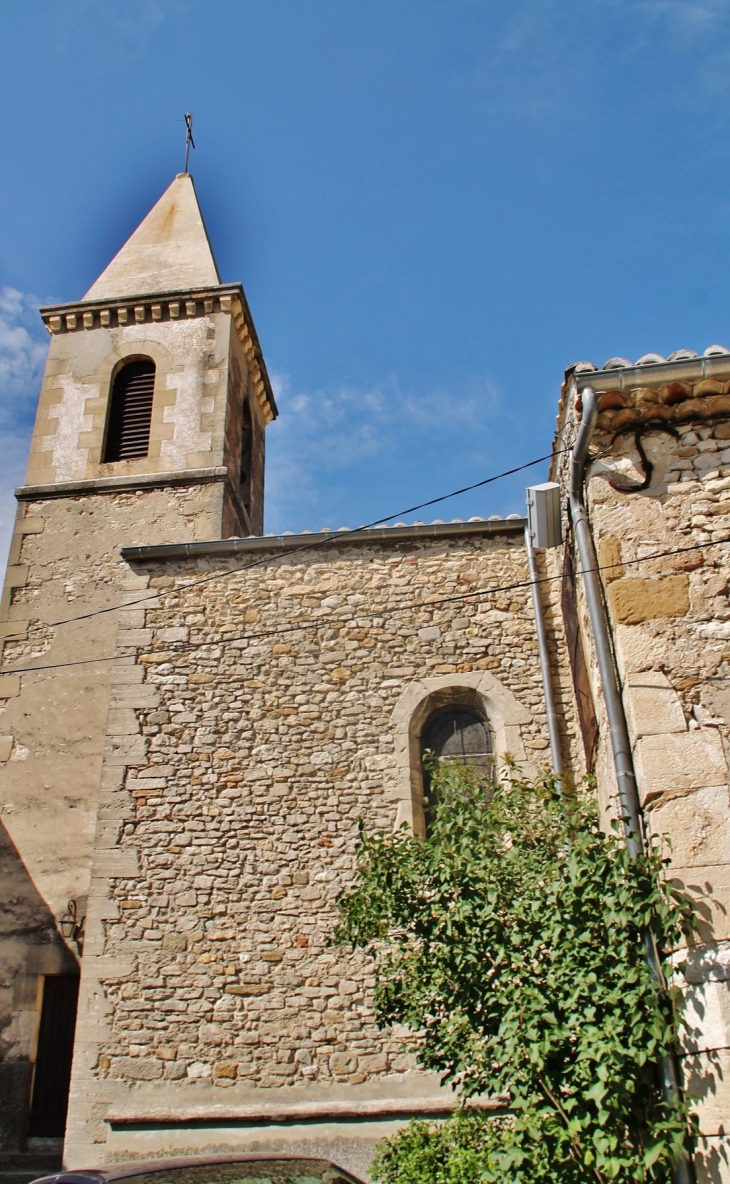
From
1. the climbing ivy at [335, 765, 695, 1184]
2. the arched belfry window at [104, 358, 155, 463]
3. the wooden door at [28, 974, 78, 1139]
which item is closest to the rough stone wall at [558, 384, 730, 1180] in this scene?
the climbing ivy at [335, 765, 695, 1184]

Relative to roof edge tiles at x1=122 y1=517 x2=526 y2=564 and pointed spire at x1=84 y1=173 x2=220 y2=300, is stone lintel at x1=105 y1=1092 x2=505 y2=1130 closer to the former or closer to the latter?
roof edge tiles at x1=122 y1=517 x2=526 y2=564

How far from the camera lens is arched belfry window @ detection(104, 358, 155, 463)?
12.7 m

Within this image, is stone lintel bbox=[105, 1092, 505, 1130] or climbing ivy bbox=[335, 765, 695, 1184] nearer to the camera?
climbing ivy bbox=[335, 765, 695, 1184]

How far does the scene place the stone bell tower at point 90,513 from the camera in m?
8.75

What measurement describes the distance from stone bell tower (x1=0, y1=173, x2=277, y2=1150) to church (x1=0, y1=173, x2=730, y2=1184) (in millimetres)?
42

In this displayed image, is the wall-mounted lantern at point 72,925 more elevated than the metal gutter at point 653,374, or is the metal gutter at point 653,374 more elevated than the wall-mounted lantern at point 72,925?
the metal gutter at point 653,374

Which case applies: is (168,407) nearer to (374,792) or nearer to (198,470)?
(198,470)

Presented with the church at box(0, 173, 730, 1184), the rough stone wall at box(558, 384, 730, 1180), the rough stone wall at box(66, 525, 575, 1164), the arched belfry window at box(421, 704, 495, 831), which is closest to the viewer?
the rough stone wall at box(558, 384, 730, 1180)

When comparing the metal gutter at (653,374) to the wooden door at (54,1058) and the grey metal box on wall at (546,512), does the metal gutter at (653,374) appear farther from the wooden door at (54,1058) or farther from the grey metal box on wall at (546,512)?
the wooden door at (54,1058)

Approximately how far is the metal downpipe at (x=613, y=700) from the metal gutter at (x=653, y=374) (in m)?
0.07

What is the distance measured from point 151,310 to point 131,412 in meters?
1.76

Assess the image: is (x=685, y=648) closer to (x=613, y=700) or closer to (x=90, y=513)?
(x=613, y=700)

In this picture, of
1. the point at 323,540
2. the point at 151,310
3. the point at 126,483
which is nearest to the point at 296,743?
the point at 323,540

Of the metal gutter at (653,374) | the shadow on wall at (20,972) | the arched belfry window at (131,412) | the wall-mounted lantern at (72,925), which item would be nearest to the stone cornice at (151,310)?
the arched belfry window at (131,412)
